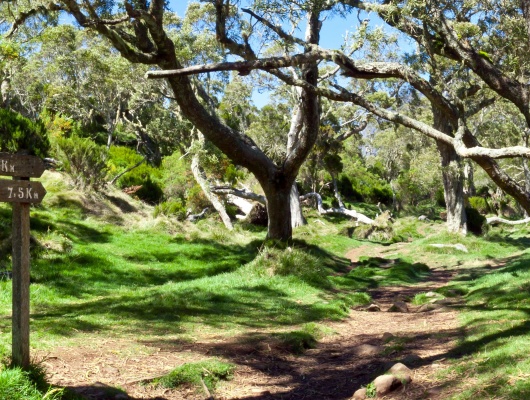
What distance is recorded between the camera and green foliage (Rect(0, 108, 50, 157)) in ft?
55.3

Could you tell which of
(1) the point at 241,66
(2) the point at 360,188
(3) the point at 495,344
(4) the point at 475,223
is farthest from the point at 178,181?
(2) the point at 360,188

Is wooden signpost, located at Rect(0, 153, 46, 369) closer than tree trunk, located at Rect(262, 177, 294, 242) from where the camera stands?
Yes

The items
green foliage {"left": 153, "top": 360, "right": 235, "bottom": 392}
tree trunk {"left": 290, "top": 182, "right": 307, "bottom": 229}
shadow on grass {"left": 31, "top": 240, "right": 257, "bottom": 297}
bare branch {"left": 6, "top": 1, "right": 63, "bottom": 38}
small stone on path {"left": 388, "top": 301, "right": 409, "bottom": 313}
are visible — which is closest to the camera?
green foliage {"left": 153, "top": 360, "right": 235, "bottom": 392}

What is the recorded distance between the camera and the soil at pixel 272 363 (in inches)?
220

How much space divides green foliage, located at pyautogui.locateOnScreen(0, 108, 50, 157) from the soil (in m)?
11.4

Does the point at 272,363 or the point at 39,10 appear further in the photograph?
the point at 39,10

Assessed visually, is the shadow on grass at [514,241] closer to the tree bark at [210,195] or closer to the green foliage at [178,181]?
the tree bark at [210,195]

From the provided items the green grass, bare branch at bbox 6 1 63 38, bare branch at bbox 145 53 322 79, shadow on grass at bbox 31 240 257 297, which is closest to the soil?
the green grass

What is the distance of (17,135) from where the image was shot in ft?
56.3

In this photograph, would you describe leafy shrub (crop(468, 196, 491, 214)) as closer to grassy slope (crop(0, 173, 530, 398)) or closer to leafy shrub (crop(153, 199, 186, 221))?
grassy slope (crop(0, 173, 530, 398))

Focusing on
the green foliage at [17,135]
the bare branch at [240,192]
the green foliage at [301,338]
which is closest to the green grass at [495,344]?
the green foliage at [301,338]

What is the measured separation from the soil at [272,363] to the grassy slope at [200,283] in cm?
35

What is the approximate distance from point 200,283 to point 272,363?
4685 mm

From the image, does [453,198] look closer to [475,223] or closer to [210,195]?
[475,223]
